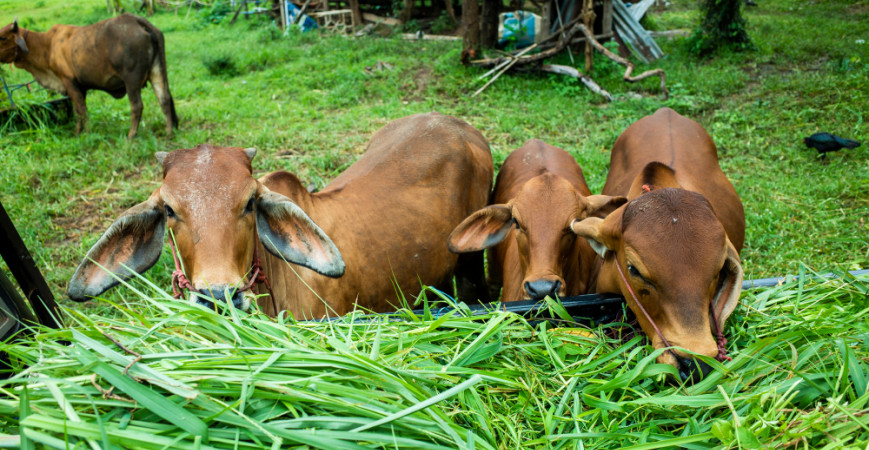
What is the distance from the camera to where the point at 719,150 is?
723 cm

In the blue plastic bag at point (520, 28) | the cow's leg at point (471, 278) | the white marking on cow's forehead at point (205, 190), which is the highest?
the white marking on cow's forehead at point (205, 190)

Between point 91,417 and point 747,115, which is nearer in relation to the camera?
point 91,417

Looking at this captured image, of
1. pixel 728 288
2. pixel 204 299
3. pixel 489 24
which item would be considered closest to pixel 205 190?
pixel 204 299

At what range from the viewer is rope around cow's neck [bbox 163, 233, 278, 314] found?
250cm

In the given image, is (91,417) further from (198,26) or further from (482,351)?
(198,26)

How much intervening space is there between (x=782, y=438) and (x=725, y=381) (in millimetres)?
309

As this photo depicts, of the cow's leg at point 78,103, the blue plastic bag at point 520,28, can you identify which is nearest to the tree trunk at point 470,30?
the blue plastic bag at point 520,28

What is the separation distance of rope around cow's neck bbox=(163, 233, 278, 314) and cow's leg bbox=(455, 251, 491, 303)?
2.08m

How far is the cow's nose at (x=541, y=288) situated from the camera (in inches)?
124

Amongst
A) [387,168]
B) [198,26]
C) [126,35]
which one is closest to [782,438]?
[387,168]

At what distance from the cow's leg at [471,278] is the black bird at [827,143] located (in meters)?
4.42

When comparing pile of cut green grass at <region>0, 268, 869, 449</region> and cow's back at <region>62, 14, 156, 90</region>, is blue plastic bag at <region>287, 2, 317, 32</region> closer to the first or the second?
cow's back at <region>62, 14, 156, 90</region>

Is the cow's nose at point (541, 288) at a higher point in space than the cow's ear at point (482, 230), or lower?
lower

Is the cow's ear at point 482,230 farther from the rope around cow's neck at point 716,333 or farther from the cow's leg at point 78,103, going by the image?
the cow's leg at point 78,103
